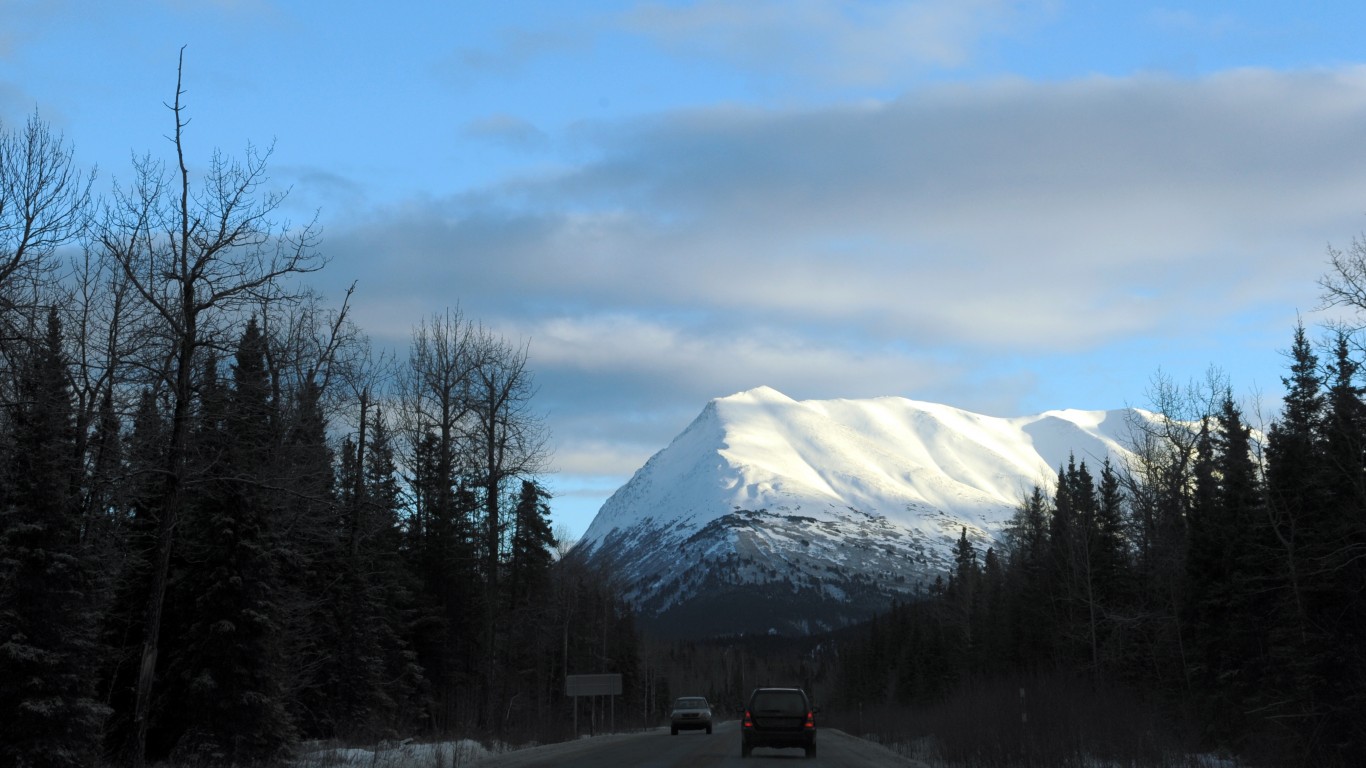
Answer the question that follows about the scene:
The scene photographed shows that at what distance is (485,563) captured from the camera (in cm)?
4541

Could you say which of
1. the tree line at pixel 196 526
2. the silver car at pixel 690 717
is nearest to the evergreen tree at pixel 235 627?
the tree line at pixel 196 526

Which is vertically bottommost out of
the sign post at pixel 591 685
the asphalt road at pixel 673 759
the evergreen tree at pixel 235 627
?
the asphalt road at pixel 673 759

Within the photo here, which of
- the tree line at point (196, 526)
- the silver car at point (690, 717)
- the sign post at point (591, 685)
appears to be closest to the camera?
the tree line at point (196, 526)

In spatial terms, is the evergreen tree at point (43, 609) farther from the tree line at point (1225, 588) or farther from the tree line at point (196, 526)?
the tree line at point (1225, 588)

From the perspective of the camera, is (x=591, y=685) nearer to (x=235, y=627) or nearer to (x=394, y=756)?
(x=394, y=756)

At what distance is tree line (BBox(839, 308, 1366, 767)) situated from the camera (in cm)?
3030

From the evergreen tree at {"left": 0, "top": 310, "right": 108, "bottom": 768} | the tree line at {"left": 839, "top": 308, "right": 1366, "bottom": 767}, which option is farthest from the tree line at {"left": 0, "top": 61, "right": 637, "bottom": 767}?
the tree line at {"left": 839, "top": 308, "right": 1366, "bottom": 767}

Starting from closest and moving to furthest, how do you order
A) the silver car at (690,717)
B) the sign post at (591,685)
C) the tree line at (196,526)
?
1. the tree line at (196,526)
2. the sign post at (591,685)
3. the silver car at (690,717)

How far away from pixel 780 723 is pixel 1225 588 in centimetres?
2049

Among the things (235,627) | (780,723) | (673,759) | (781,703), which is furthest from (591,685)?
(235,627)

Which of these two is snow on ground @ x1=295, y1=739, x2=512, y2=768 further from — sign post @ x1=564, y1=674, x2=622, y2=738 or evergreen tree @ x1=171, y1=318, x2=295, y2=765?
sign post @ x1=564, y1=674, x2=622, y2=738

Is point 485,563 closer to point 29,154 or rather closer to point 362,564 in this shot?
point 362,564

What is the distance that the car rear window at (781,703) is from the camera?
31.2m

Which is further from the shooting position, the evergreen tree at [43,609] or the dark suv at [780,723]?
the dark suv at [780,723]
